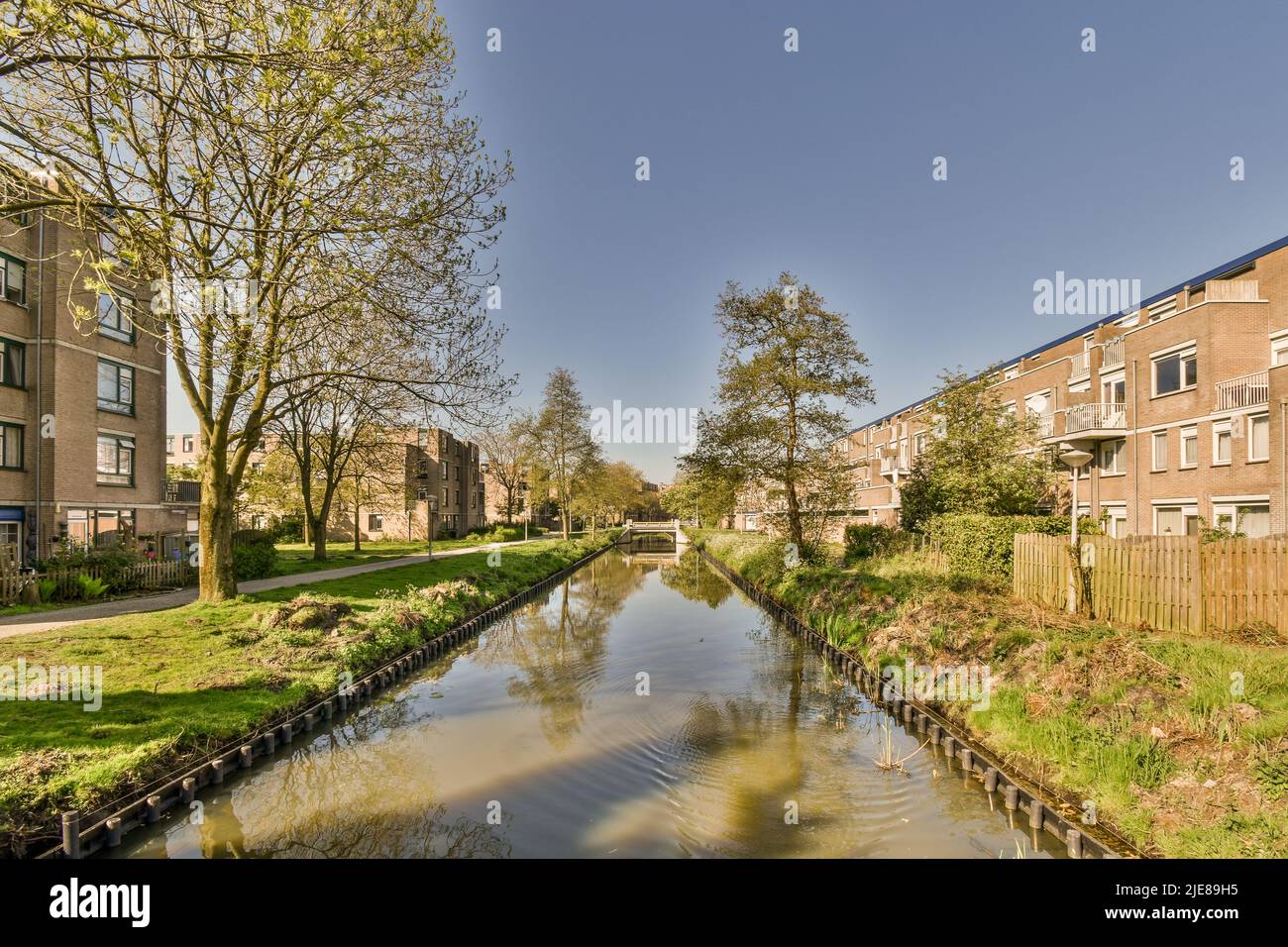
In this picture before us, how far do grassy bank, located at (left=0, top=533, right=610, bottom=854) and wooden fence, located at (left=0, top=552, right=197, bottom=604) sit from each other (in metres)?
4.17

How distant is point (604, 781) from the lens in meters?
7.73

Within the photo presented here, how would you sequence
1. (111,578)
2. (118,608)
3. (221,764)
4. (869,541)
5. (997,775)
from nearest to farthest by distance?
(997,775)
(221,764)
(118,608)
(111,578)
(869,541)

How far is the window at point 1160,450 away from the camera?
22.7 meters

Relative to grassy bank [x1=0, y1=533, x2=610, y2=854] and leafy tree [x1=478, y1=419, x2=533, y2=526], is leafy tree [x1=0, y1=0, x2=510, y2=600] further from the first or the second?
leafy tree [x1=478, y1=419, x2=533, y2=526]

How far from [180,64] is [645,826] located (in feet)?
29.9

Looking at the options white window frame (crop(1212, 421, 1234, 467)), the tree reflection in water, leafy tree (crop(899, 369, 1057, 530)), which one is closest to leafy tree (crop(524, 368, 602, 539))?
the tree reflection in water

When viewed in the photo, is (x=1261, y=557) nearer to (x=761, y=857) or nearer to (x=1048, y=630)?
(x=1048, y=630)

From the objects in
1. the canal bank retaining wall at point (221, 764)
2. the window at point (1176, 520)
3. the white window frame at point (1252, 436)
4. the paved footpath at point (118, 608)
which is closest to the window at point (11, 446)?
the paved footpath at point (118, 608)

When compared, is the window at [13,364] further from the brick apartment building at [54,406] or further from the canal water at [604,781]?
the canal water at [604,781]

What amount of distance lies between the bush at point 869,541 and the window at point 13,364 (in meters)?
29.7

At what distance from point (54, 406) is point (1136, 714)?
28658 millimetres

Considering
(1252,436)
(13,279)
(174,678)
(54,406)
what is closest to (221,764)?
(174,678)

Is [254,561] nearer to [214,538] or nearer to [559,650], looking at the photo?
[214,538]
